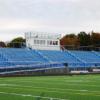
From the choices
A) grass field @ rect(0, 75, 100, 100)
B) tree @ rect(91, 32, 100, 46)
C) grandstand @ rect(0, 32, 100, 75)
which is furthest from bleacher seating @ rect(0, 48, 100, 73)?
tree @ rect(91, 32, 100, 46)

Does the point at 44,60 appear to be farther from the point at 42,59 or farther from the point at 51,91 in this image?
the point at 51,91

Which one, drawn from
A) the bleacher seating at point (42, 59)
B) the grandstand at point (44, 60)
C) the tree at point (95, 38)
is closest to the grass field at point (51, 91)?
the grandstand at point (44, 60)

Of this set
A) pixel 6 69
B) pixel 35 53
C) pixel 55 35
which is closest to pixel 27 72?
pixel 6 69

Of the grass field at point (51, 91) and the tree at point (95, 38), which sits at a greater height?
the tree at point (95, 38)

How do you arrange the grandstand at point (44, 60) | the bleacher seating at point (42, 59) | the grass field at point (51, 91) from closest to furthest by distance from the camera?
Result: 1. the grass field at point (51, 91)
2. the grandstand at point (44, 60)
3. the bleacher seating at point (42, 59)

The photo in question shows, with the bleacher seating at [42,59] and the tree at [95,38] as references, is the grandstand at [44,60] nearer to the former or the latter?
the bleacher seating at [42,59]

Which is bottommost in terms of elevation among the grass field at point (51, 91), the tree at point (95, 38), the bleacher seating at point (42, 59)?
the grass field at point (51, 91)

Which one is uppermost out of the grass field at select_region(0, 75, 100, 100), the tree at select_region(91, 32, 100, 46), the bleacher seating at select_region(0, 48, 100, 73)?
the tree at select_region(91, 32, 100, 46)

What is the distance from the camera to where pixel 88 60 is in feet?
182

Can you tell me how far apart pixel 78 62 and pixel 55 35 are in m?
9.98

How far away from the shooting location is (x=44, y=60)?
1998 inches

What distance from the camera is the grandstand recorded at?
147 feet

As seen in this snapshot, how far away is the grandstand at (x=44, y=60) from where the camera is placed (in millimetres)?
44719

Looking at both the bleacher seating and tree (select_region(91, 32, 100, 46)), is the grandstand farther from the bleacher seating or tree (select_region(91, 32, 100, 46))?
tree (select_region(91, 32, 100, 46))
